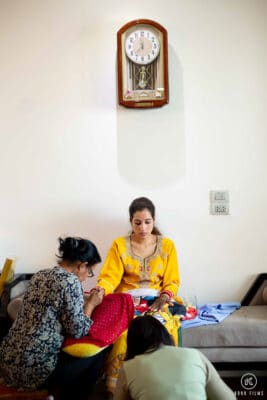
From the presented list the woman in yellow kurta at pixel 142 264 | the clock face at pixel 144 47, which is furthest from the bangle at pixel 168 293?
the clock face at pixel 144 47

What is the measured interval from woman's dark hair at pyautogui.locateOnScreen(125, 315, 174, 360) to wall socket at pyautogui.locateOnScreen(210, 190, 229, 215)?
144 centimetres

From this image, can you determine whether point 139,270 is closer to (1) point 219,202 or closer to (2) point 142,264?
(2) point 142,264

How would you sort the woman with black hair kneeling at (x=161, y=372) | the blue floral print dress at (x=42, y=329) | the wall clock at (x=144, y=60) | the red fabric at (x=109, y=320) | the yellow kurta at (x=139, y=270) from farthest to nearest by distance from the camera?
the wall clock at (x=144, y=60)
the yellow kurta at (x=139, y=270)
the red fabric at (x=109, y=320)
the blue floral print dress at (x=42, y=329)
the woman with black hair kneeling at (x=161, y=372)

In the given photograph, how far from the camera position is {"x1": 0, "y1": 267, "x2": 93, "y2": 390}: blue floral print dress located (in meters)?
1.68

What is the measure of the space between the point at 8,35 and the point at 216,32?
1.41 m

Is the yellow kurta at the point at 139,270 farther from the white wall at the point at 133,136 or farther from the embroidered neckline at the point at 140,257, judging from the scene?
the white wall at the point at 133,136

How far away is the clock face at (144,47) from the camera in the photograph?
269 cm

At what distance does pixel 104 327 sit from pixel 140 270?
637 mm

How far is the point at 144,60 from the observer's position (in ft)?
8.82

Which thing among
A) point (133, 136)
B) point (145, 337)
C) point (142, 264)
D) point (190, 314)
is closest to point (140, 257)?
point (142, 264)

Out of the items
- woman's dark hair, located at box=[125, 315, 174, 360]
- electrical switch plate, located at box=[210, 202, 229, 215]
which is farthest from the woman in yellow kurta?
woman's dark hair, located at box=[125, 315, 174, 360]

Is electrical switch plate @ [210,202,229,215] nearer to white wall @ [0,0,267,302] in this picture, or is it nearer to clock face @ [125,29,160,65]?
white wall @ [0,0,267,302]

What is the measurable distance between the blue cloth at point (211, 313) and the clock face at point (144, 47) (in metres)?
1.61

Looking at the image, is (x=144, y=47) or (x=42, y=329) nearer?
(x=42, y=329)
